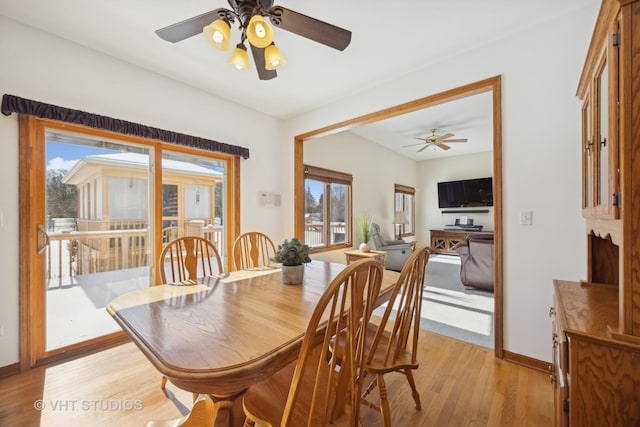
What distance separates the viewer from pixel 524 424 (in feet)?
4.75

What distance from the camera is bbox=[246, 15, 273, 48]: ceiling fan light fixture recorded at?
130 cm

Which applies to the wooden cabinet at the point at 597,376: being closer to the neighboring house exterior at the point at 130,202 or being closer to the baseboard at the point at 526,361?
the baseboard at the point at 526,361

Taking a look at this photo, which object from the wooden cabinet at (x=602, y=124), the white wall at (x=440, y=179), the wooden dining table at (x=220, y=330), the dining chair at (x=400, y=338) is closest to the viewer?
the wooden dining table at (x=220, y=330)

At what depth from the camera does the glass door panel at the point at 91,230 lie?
2.13 metres

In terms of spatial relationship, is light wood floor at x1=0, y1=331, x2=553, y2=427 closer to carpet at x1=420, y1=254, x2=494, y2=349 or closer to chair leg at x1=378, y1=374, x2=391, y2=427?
chair leg at x1=378, y1=374, x2=391, y2=427

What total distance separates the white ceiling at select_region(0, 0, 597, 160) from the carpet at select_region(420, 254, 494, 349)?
101 inches

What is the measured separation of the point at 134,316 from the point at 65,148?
6.44 feet

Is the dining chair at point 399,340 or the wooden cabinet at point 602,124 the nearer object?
the wooden cabinet at point 602,124

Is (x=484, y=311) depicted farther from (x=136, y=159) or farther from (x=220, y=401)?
(x=136, y=159)

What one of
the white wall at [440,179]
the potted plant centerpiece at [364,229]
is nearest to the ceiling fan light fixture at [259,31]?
the potted plant centerpiece at [364,229]

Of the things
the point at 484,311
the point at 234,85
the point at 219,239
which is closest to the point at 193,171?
the point at 219,239

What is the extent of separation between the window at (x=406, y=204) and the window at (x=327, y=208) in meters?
2.03

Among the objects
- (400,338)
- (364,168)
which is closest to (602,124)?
(400,338)

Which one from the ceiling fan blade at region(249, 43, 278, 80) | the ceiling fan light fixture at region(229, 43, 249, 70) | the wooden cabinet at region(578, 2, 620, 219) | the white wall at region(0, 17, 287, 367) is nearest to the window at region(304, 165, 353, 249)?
the white wall at region(0, 17, 287, 367)
